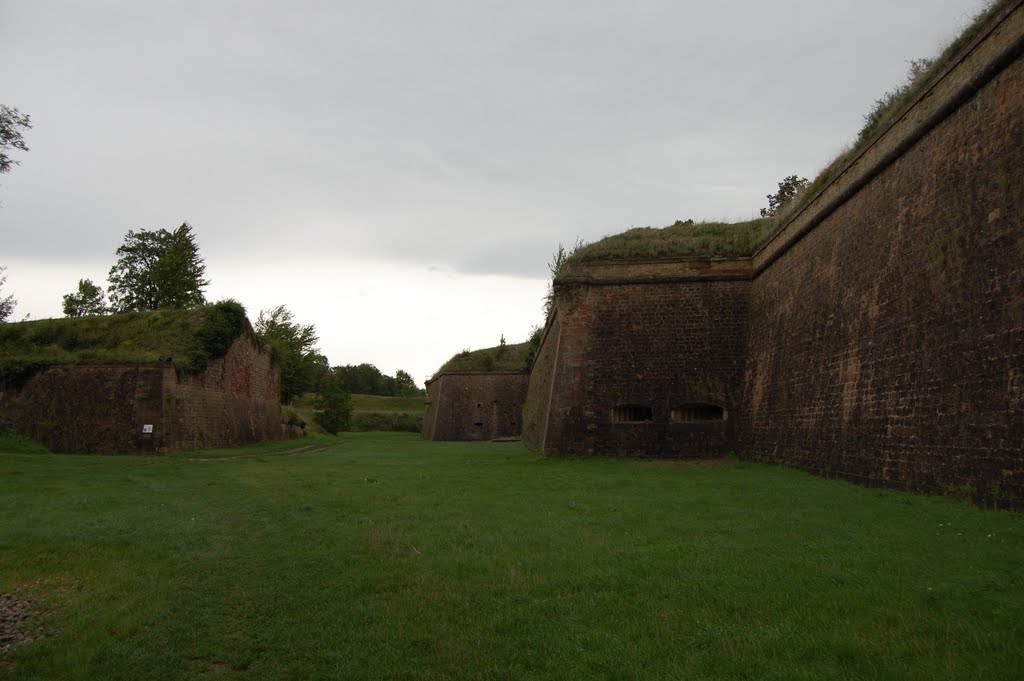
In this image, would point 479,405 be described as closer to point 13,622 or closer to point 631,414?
point 631,414

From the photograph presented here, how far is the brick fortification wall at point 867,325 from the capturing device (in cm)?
798

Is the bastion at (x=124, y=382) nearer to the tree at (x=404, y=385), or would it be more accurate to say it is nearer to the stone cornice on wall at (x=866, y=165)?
the stone cornice on wall at (x=866, y=165)

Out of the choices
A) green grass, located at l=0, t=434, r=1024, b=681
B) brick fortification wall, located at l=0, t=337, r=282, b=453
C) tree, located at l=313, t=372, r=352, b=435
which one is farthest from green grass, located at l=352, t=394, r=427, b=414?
green grass, located at l=0, t=434, r=1024, b=681

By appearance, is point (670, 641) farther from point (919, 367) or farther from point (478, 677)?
point (919, 367)

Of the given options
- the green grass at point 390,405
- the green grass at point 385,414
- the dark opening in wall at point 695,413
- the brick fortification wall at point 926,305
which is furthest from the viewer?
the green grass at point 390,405

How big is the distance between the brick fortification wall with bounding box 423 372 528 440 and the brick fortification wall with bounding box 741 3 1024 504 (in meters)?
25.8

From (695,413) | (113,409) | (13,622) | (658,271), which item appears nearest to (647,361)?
(695,413)

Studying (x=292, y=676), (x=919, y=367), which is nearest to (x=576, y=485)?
(x=919, y=367)

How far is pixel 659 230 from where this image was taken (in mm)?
20234

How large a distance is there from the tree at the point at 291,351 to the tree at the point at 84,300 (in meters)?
12.6

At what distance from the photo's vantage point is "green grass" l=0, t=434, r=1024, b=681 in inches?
147

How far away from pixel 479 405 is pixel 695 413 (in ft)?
76.0

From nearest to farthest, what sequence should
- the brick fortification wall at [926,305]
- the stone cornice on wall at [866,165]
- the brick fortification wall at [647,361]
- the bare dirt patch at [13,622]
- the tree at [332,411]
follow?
the bare dirt patch at [13,622] → the brick fortification wall at [926,305] → the stone cornice on wall at [866,165] → the brick fortification wall at [647,361] → the tree at [332,411]

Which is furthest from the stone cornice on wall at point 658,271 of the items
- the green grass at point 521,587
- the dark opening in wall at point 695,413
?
the green grass at point 521,587
